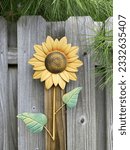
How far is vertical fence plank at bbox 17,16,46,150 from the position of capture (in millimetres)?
1785

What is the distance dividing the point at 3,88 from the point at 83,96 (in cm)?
34

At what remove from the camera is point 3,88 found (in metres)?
1.79

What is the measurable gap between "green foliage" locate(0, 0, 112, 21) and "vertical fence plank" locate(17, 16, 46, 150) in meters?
0.09

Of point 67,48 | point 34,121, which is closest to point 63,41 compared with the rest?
point 67,48

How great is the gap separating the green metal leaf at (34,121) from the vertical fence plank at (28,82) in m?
0.05

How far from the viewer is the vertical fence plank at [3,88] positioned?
1.78 m

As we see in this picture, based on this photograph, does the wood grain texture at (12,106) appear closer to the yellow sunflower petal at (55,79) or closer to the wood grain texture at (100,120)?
the yellow sunflower petal at (55,79)

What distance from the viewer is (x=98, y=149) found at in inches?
73.5

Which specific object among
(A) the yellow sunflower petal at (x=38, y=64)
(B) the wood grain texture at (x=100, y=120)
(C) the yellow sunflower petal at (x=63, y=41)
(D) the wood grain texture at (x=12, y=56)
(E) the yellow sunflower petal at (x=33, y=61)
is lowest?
(B) the wood grain texture at (x=100, y=120)

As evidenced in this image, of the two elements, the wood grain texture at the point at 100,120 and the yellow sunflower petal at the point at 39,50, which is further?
the wood grain texture at the point at 100,120

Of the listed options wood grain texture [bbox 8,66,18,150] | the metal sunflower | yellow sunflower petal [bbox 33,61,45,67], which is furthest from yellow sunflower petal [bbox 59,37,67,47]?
wood grain texture [bbox 8,66,18,150]

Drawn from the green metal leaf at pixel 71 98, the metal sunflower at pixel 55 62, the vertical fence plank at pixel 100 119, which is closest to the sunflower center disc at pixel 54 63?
the metal sunflower at pixel 55 62

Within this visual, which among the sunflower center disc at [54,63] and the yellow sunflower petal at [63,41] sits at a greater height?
the yellow sunflower petal at [63,41]

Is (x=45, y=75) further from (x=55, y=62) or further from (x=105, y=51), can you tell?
(x=105, y=51)
